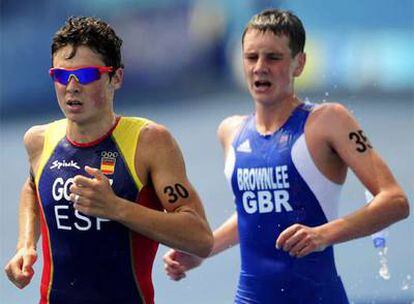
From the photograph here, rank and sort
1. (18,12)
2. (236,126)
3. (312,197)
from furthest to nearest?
(18,12), (236,126), (312,197)

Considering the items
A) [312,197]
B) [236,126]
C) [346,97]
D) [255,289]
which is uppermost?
[346,97]

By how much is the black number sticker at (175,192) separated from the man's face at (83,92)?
538 mm

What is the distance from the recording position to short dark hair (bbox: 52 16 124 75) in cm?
666

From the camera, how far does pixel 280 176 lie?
7.65 metres

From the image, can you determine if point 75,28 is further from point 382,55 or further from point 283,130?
point 382,55

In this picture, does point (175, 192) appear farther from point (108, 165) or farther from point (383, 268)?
point (383, 268)

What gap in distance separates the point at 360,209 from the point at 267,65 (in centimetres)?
101

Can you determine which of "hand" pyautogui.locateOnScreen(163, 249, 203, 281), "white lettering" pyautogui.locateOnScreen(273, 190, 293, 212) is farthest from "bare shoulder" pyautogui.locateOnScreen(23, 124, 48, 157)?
"white lettering" pyautogui.locateOnScreen(273, 190, 293, 212)

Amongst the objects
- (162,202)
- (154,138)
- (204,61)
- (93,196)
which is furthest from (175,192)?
(204,61)

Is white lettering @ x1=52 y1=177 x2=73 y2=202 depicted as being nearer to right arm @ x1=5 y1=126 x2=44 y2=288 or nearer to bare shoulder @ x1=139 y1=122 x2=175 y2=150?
right arm @ x1=5 y1=126 x2=44 y2=288

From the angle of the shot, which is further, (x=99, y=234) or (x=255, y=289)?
(x=255, y=289)

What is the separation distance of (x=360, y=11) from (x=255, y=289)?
49.6 ft

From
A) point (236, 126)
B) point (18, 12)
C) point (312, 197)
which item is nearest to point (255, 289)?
point (312, 197)

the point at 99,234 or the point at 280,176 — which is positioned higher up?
the point at 280,176
